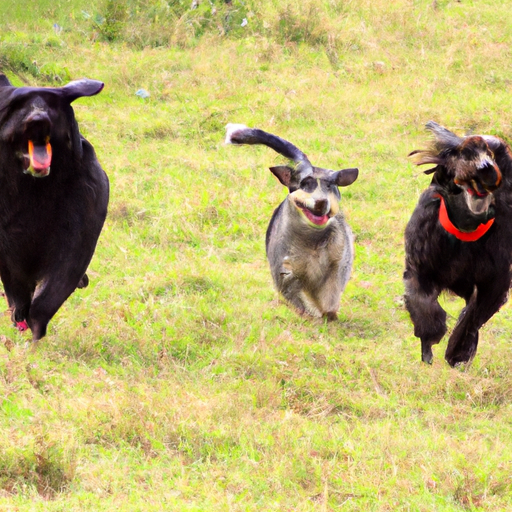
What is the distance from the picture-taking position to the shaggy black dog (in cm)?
517

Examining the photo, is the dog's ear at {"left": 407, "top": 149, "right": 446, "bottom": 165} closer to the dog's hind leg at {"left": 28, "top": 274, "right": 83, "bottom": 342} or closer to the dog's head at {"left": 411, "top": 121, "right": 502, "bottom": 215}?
the dog's head at {"left": 411, "top": 121, "right": 502, "bottom": 215}

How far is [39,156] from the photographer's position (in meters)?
5.04

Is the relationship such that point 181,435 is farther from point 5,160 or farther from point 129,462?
point 5,160

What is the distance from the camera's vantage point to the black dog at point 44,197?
5.07 meters

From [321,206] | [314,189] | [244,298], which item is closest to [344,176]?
[314,189]

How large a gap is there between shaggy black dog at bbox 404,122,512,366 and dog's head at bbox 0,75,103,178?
195 centimetres

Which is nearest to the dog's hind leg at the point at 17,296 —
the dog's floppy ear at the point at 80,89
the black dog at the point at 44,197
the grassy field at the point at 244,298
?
the black dog at the point at 44,197

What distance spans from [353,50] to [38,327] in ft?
30.3

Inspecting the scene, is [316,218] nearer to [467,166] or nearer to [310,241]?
[310,241]

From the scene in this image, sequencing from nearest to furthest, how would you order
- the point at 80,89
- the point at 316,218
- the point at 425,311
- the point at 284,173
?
the point at 80,89
the point at 425,311
the point at 316,218
the point at 284,173

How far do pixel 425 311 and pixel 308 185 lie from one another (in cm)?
187

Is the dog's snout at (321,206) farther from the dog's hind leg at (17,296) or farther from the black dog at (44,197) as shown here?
the dog's hind leg at (17,296)

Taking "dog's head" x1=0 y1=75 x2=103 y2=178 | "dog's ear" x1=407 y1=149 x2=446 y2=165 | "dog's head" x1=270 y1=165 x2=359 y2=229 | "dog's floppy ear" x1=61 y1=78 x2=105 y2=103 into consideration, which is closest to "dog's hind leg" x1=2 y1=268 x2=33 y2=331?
"dog's head" x1=0 y1=75 x2=103 y2=178

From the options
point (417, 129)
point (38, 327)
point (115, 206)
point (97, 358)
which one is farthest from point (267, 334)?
point (417, 129)
